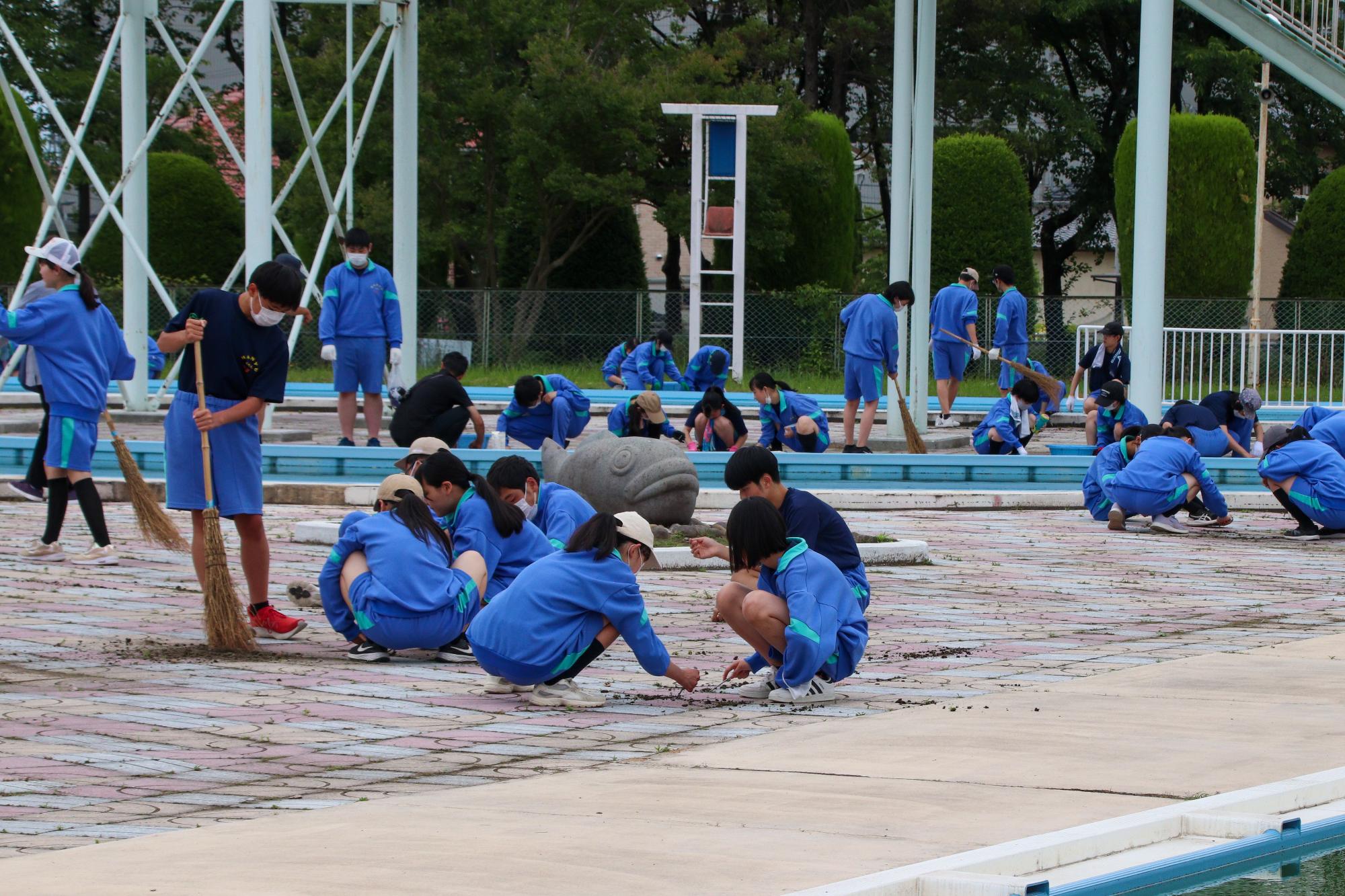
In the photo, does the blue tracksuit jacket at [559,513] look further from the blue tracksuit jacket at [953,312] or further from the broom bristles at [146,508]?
the blue tracksuit jacket at [953,312]

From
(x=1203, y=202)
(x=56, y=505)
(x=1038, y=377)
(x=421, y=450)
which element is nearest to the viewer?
(x=421, y=450)

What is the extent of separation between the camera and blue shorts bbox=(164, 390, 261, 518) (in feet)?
28.5

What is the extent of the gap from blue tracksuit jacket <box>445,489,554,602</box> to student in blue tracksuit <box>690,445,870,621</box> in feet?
3.50

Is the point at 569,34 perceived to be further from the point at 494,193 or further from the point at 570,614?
the point at 570,614

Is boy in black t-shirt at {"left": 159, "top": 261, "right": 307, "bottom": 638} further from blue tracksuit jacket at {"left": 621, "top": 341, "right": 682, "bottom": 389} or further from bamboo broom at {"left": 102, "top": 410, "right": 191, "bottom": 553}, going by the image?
blue tracksuit jacket at {"left": 621, "top": 341, "right": 682, "bottom": 389}

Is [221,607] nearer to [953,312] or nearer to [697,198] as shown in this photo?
[953,312]

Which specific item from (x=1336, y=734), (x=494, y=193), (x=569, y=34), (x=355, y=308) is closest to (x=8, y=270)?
(x=494, y=193)

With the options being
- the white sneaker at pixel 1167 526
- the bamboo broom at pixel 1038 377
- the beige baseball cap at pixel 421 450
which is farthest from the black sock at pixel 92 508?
the bamboo broom at pixel 1038 377

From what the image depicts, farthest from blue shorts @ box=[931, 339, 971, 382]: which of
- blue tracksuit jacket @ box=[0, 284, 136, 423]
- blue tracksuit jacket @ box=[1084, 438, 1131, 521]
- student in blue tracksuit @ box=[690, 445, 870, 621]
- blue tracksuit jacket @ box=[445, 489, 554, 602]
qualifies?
student in blue tracksuit @ box=[690, 445, 870, 621]

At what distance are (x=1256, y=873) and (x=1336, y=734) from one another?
1754 millimetres

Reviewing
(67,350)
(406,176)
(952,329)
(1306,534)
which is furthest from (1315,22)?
(67,350)

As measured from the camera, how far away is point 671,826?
16.7 feet

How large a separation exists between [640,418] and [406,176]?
22.3ft

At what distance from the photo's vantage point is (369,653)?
27.7 ft
